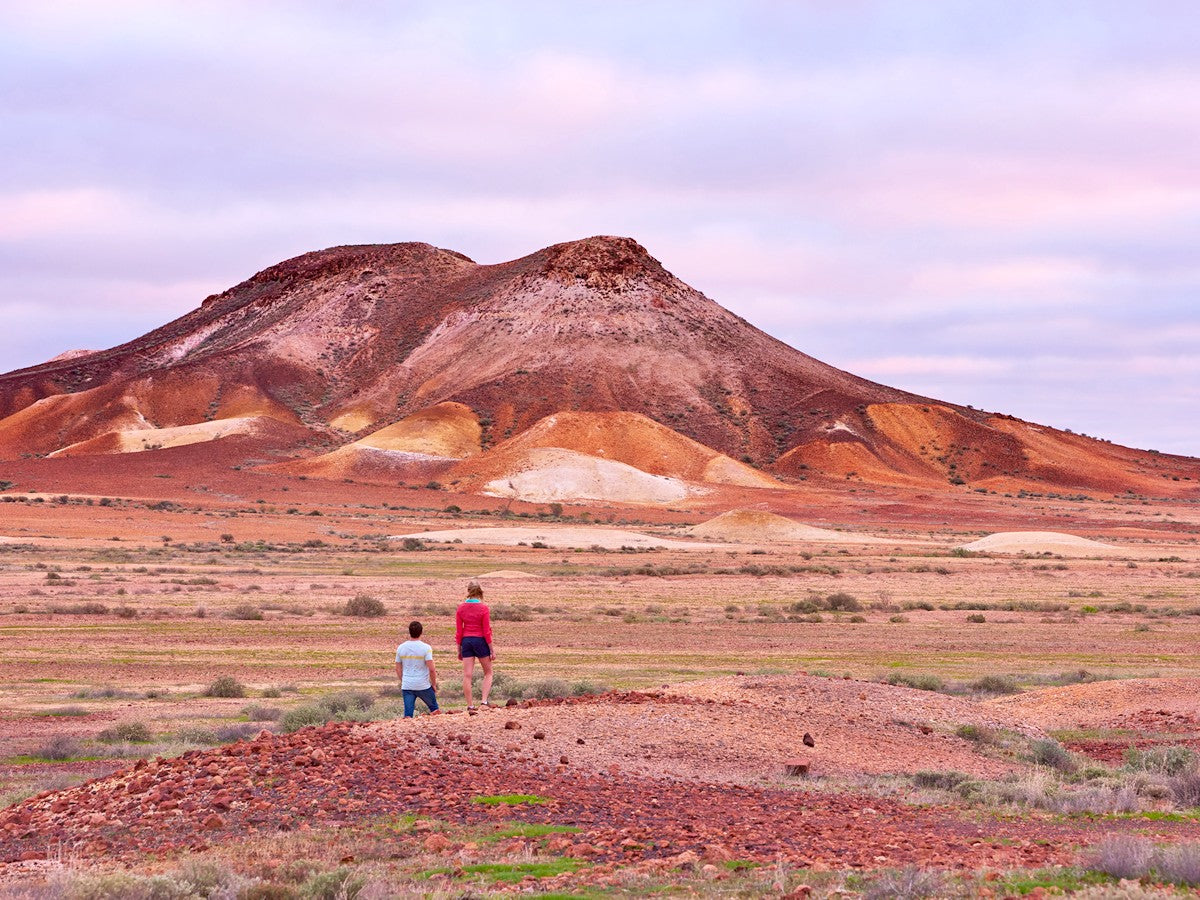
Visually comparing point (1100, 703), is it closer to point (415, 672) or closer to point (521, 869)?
point (415, 672)

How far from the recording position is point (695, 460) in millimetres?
114062

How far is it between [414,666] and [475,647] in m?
0.77

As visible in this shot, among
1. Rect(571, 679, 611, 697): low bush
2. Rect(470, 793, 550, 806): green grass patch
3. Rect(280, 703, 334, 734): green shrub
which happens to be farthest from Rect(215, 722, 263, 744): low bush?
Rect(470, 793, 550, 806): green grass patch

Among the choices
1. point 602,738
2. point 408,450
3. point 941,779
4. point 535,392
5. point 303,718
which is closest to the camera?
point 941,779

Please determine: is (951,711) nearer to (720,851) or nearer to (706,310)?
(720,851)

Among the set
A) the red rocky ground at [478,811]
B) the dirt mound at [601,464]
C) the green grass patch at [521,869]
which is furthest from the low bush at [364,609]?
the dirt mound at [601,464]

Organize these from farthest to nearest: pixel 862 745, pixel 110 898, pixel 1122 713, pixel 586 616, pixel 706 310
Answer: pixel 706 310 → pixel 586 616 → pixel 1122 713 → pixel 862 745 → pixel 110 898

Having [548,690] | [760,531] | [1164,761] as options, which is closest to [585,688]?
[548,690]

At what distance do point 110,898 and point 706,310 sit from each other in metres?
146

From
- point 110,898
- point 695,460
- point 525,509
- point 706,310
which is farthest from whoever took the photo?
point 706,310

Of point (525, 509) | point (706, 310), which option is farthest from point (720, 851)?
point (706, 310)

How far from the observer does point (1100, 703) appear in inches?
720

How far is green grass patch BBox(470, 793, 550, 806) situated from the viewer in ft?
35.4

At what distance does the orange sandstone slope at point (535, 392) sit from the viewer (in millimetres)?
120500
